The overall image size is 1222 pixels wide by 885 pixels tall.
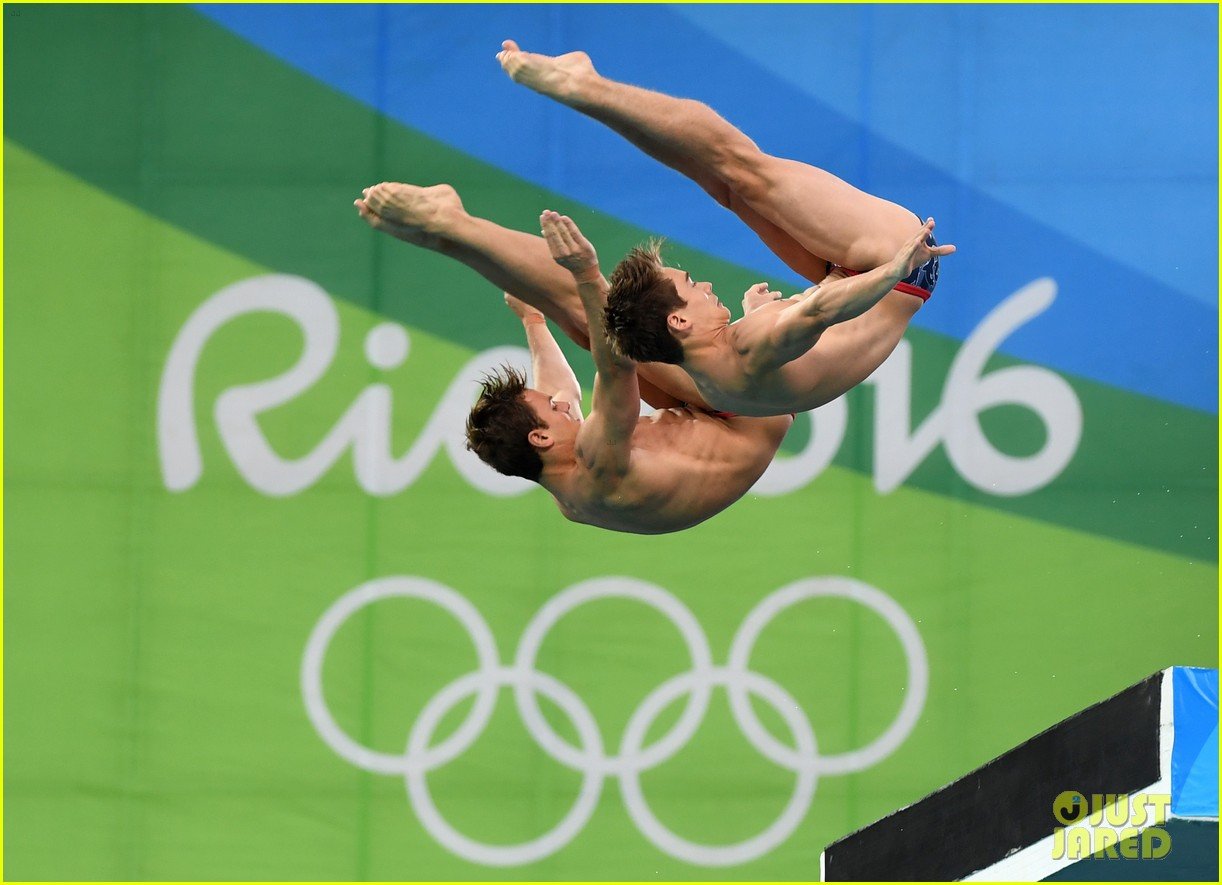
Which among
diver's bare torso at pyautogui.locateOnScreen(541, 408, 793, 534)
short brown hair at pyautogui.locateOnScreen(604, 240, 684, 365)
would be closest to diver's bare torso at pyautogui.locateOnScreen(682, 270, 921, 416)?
short brown hair at pyautogui.locateOnScreen(604, 240, 684, 365)

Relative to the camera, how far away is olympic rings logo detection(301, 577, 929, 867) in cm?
647

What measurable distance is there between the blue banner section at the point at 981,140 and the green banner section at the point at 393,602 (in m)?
0.28

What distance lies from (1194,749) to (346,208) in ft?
13.7

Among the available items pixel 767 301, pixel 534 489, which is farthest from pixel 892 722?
pixel 767 301

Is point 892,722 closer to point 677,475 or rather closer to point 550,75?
point 677,475

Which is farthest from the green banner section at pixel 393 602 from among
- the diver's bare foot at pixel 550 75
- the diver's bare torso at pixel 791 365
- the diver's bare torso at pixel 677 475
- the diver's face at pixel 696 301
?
the diver's bare foot at pixel 550 75

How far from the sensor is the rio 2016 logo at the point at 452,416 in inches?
258

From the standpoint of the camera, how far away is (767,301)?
4.00 metres

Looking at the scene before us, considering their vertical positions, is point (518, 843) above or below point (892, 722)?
below

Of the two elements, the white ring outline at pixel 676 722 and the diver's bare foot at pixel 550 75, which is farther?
the white ring outline at pixel 676 722

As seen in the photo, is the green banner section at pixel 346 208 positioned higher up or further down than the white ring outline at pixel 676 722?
higher up

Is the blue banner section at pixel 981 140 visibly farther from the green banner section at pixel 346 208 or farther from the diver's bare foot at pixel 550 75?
the diver's bare foot at pixel 550 75

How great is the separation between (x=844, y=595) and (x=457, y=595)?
153 centimetres

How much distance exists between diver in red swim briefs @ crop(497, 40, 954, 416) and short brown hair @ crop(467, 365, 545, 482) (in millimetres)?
478
